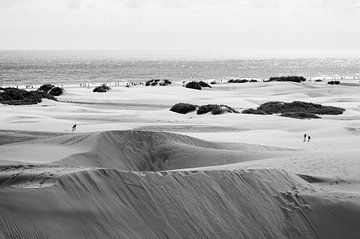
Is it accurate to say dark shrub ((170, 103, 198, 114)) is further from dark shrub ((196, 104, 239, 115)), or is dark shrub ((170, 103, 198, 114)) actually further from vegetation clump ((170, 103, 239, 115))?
dark shrub ((196, 104, 239, 115))

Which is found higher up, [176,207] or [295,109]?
[176,207]

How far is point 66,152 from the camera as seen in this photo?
351 inches

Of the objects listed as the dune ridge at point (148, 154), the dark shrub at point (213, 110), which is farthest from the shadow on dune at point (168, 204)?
the dark shrub at point (213, 110)

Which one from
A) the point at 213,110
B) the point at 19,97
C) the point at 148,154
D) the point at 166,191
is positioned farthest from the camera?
the point at 19,97

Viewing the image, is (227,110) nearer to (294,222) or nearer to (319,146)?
(319,146)

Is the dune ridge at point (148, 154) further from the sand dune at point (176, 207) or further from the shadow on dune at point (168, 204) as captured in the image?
the sand dune at point (176, 207)

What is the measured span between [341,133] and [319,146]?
3119 mm

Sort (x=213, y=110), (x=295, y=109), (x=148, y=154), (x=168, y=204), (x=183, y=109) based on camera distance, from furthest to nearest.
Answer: (x=295, y=109), (x=183, y=109), (x=213, y=110), (x=148, y=154), (x=168, y=204)

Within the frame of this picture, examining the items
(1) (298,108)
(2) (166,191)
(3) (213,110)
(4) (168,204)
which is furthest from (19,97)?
(4) (168,204)

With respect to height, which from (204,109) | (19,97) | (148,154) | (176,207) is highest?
(176,207)

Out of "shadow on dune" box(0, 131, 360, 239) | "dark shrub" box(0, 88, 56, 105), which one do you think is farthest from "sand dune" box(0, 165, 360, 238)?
"dark shrub" box(0, 88, 56, 105)

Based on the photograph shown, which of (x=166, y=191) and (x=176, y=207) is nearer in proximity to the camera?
(x=176, y=207)

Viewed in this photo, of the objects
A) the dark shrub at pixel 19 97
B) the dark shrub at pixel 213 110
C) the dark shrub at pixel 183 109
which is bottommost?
the dark shrub at pixel 19 97

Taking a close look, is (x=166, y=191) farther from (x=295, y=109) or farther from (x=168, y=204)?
(x=295, y=109)
